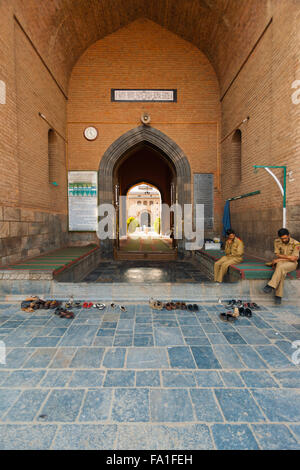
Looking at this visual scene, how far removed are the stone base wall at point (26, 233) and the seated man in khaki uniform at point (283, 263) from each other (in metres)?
5.55

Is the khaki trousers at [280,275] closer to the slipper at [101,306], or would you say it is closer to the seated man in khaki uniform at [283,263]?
the seated man in khaki uniform at [283,263]

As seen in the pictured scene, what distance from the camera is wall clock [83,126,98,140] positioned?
9320mm

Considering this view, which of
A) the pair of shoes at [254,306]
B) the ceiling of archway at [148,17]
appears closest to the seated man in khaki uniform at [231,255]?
the pair of shoes at [254,306]

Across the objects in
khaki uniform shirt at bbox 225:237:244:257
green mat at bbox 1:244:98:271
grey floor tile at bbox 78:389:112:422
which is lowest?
grey floor tile at bbox 78:389:112:422

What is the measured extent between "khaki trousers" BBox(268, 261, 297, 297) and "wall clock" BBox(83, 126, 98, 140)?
26.7 ft

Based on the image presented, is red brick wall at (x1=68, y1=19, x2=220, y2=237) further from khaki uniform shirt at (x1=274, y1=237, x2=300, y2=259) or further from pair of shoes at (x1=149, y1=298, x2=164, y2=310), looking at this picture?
pair of shoes at (x1=149, y1=298, x2=164, y2=310)

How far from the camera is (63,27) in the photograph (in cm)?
742

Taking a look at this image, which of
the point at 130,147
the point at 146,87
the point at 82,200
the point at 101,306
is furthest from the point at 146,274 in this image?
the point at 146,87

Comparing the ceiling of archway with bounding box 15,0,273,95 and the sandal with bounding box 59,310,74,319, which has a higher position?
the ceiling of archway with bounding box 15,0,273,95

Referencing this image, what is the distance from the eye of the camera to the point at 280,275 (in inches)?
164

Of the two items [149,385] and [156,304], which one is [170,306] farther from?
[149,385]

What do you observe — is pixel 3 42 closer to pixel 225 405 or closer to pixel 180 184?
pixel 180 184

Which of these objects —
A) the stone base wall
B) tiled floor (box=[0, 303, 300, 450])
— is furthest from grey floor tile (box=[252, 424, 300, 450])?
the stone base wall

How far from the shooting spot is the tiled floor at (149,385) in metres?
1.58
